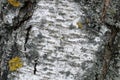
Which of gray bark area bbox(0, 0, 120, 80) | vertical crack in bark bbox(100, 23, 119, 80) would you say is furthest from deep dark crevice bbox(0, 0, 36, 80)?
vertical crack in bark bbox(100, 23, 119, 80)

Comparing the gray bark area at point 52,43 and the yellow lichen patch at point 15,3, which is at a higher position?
the yellow lichen patch at point 15,3

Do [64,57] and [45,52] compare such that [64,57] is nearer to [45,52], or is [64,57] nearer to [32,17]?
[45,52]

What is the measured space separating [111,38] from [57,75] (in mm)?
273

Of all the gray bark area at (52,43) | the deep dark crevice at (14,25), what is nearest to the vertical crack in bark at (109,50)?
the gray bark area at (52,43)

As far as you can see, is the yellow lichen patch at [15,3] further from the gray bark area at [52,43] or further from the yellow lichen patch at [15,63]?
the yellow lichen patch at [15,63]

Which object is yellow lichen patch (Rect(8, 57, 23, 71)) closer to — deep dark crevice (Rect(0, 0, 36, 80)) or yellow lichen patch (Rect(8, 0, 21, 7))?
deep dark crevice (Rect(0, 0, 36, 80))

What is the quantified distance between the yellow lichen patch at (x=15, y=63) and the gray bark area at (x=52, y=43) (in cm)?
1

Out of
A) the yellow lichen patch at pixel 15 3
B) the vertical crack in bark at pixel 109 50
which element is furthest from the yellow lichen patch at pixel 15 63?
the vertical crack in bark at pixel 109 50

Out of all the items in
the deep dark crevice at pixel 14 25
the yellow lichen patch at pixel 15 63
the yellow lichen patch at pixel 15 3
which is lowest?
the yellow lichen patch at pixel 15 63

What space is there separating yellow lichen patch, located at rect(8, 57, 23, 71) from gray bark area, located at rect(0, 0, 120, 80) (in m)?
0.01

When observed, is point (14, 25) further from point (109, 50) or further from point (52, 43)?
point (109, 50)

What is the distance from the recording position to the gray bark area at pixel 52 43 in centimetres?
120

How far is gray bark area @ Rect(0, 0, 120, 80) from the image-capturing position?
1.20 m

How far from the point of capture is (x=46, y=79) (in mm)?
1208
